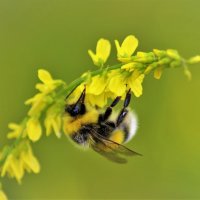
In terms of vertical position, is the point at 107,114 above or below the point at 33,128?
above

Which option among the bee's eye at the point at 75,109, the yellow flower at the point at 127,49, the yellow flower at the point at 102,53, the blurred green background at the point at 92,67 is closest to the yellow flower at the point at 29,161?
the bee's eye at the point at 75,109

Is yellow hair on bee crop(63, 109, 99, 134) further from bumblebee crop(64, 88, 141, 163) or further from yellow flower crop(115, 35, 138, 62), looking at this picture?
yellow flower crop(115, 35, 138, 62)

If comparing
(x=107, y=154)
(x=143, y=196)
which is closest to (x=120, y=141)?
(x=107, y=154)

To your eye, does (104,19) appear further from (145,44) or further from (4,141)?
(4,141)

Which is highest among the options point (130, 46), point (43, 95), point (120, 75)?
point (130, 46)

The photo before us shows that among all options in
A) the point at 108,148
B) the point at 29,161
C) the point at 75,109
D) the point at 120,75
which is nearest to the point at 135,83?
the point at 120,75

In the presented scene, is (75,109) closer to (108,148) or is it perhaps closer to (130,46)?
(108,148)

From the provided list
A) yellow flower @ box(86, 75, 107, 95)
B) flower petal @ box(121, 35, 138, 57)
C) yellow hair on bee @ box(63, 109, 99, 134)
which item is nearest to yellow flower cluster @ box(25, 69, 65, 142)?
yellow flower @ box(86, 75, 107, 95)
